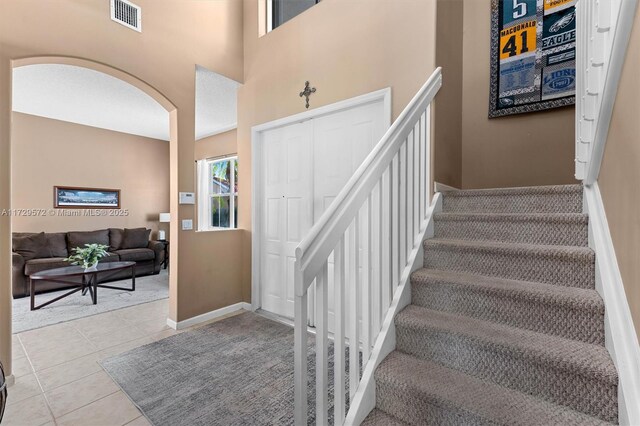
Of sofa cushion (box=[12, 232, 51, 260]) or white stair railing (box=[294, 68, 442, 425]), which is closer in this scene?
white stair railing (box=[294, 68, 442, 425])

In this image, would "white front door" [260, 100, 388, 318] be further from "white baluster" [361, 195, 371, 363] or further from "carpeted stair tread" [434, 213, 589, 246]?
"white baluster" [361, 195, 371, 363]

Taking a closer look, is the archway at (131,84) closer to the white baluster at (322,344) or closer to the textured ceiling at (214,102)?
the textured ceiling at (214,102)

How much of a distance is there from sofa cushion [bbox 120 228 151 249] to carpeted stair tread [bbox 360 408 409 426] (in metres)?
5.76

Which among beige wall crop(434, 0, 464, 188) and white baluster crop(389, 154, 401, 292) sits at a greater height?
beige wall crop(434, 0, 464, 188)

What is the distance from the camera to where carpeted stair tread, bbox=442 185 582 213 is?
1666mm

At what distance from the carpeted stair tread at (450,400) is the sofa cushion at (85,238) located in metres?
5.67

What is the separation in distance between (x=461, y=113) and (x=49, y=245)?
6.13m

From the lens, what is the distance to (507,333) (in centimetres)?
123

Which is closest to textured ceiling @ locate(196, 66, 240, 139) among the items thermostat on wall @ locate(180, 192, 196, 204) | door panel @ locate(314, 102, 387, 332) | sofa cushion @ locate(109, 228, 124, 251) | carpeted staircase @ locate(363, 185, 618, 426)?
thermostat on wall @ locate(180, 192, 196, 204)

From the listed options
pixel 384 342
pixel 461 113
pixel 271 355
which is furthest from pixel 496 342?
pixel 461 113

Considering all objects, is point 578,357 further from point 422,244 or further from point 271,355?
point 271,355

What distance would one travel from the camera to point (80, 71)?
3311 mm

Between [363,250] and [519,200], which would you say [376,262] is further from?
[519,200]

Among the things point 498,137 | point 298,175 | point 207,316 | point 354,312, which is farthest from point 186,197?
point 498,137
